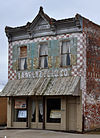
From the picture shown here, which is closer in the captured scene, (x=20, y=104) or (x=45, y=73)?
(x=45, y=73)

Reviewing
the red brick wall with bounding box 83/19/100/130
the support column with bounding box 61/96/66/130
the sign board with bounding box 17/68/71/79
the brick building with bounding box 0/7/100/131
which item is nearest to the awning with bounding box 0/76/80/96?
the brick building with bounding box 0/7/100/131

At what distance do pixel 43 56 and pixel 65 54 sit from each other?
6.19 feet

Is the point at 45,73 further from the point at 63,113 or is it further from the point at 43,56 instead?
the point at 63,113

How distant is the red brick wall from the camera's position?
24.0 meters

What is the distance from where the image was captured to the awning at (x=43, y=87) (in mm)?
23219

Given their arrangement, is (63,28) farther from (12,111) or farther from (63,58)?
(12,111)

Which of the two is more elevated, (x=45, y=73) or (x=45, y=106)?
(x=45, y=73)

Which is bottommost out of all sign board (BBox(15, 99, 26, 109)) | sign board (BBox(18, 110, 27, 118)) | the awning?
sign board (BBox(18, 110, 27, 118))

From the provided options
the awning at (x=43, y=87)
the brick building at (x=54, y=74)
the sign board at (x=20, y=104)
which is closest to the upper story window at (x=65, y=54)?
the brick building at (x=54, y=74)

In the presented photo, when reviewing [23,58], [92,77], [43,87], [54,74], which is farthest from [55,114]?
[23,58]

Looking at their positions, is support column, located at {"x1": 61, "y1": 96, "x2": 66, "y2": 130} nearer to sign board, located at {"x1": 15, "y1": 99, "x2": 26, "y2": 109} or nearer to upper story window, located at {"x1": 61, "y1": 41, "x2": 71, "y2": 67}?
upper story window, located at {"x1": 61, "y1": 41, "x2": 71, "y2": 67}

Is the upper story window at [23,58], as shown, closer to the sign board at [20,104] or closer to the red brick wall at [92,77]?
the sign board at [20,104]

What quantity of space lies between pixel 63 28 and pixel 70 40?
112 cm

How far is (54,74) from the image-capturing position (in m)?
24.9
